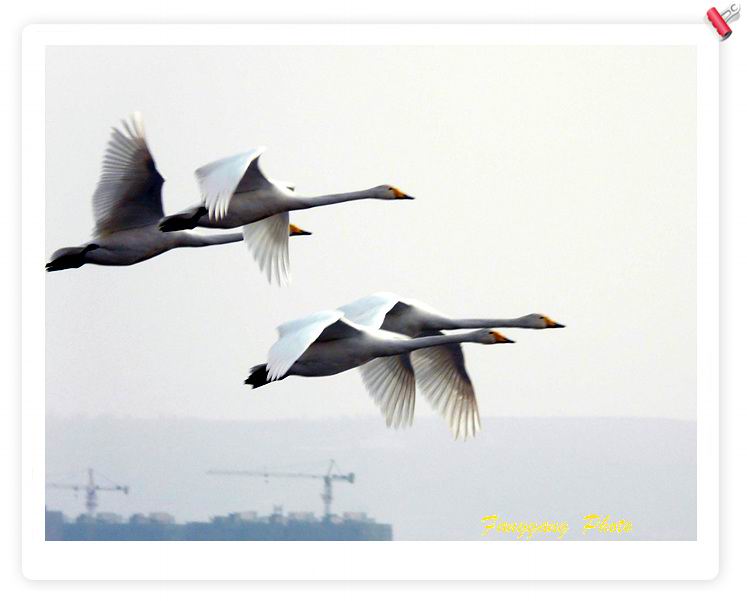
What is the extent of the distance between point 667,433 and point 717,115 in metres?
1.18

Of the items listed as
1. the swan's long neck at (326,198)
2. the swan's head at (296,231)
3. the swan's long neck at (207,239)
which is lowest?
the swan's long neck at (207,239)

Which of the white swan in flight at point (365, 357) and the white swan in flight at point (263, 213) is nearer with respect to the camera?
the white swan in flight at point (365, 357)

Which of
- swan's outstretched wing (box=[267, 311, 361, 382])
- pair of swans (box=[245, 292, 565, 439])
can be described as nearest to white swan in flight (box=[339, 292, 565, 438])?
pair of swans (box=[245, 292, 565, 439])

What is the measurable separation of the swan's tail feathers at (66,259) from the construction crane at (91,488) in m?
0.74

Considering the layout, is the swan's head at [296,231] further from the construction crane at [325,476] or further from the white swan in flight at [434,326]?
the construction crane at [325,476]

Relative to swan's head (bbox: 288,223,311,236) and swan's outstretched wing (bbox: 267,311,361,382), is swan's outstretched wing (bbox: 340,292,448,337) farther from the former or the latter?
swan's head (bbox: 288,223,311,236)

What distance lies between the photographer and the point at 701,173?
4.50 meters

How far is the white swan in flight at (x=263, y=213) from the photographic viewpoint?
441 cm

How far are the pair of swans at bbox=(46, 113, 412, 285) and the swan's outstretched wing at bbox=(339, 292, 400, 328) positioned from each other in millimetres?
277

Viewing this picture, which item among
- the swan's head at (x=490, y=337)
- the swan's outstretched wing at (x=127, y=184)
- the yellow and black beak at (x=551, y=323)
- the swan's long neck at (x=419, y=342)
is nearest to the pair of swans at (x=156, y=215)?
the swan's outstretched wing at (x=127, y=184)

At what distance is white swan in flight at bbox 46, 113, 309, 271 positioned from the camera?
177 inches

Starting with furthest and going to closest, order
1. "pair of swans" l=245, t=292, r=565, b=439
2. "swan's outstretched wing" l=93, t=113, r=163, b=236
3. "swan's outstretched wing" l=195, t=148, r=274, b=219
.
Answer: "swan's outstretched wing" l=93, t=113, r=163, b=236, "pair of swans" l=245, t=292, r=565, b=439, "swan's outstretched wing" l=195, t=148, r=274, b=219
